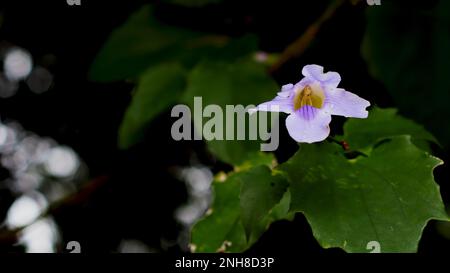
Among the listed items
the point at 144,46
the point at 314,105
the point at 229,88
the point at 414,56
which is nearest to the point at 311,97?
the point at 314,105

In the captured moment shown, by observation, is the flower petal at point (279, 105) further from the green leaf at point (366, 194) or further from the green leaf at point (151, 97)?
the green leaf at point (151, 97)

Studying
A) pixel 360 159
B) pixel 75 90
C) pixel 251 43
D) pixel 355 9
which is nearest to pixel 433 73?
pixel 355 9

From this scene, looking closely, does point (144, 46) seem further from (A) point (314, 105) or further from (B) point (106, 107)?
(A) point (314, 105)

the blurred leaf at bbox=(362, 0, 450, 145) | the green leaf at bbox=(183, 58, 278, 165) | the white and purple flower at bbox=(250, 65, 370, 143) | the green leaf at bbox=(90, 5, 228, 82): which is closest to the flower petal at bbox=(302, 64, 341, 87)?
the white and purple flower at bbox=(250, 65, 370, 143)

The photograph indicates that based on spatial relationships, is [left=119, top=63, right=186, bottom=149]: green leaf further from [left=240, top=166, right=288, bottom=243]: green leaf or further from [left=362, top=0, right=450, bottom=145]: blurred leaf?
[left=240, top=166, right=288, bottom=243]: green leaf

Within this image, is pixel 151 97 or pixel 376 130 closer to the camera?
pixel 376 130

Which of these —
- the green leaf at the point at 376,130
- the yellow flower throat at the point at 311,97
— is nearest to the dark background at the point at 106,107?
the green leaf at the point at 376,130
